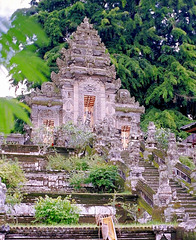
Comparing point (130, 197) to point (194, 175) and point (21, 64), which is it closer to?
point (194, 175)

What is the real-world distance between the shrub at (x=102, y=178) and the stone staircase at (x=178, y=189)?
1147 millimetres

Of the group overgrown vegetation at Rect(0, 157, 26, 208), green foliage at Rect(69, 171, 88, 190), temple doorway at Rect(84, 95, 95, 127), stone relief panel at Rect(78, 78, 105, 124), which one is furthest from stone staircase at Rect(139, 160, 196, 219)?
temple doorway at Rect(84, 95, 95, 127)

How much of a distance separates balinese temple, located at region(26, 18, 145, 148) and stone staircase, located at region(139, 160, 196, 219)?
701 centimetres

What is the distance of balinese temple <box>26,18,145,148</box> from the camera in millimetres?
19953

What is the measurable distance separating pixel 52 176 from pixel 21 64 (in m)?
10.0

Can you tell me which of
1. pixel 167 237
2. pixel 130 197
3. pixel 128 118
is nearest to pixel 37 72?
pixel 167 237

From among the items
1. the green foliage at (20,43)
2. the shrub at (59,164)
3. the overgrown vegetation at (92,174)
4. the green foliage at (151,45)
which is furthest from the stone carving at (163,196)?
the green foliage at (151,45)

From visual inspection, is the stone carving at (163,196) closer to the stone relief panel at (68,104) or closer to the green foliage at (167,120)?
the stone relief panel at (68,104)

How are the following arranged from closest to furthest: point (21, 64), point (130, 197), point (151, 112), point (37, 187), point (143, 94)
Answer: point (21, 64)
point (130, 197)
point (37, 187)
point (151, 112)
point (143, 94)

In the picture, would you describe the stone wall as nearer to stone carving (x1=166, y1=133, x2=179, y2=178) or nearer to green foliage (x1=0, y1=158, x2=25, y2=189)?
green foliage (x1=0, y1=158, x2=25, y2=189)

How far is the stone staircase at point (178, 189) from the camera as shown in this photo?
9932 mm

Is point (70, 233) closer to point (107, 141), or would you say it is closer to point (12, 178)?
point (12, 178)

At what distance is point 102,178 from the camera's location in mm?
11266

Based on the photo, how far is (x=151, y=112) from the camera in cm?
2675
